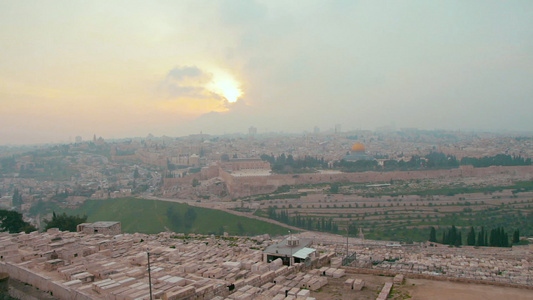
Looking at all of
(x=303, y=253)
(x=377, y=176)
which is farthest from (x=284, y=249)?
(x=377, y=176)

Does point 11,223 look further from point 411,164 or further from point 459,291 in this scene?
point 411,164

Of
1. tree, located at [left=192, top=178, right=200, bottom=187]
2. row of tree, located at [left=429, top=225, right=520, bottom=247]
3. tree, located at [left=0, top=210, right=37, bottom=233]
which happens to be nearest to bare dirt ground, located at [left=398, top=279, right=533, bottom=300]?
row of tree, located at [left=429, top=225, right=520, bottom=247]

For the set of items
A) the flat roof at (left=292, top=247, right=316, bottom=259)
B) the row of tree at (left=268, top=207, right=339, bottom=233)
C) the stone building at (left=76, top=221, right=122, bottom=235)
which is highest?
the flat roof at (left=292, top=247, right=316, bottom=259)

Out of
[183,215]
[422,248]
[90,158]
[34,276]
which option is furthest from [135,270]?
[90,158]

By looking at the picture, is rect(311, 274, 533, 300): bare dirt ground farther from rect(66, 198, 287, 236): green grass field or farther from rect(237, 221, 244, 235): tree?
rect(237, 221, 244, 235): tree

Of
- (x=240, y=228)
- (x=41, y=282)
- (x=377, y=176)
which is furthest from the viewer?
(x=377, y=176)
